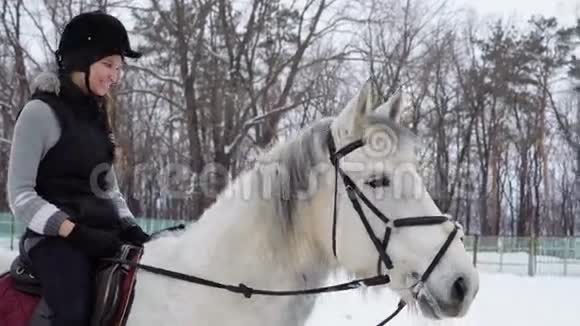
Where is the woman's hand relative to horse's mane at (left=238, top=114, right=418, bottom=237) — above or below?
below

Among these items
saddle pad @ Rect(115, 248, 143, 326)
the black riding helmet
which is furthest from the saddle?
the black riding helmet

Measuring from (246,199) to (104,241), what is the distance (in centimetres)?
62

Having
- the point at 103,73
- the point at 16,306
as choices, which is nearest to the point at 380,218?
the point at 103,73

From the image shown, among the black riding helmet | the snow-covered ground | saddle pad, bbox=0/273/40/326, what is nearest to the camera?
saddle pad, bbox=0/273/40/326

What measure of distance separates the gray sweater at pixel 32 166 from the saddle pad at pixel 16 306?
0.32 m

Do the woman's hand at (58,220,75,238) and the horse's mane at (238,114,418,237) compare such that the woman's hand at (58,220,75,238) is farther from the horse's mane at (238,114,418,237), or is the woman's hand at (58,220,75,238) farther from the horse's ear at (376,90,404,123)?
the horse's ear at (376,90,404,123)

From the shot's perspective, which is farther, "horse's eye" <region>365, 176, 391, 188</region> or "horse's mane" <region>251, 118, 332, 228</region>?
"horse's mane" <region>251, 118, 332, 228</region>

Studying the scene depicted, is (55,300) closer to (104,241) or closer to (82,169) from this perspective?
(104,241)

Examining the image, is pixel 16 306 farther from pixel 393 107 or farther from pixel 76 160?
pixel 393 107

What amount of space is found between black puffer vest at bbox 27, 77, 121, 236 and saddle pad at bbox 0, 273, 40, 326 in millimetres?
384

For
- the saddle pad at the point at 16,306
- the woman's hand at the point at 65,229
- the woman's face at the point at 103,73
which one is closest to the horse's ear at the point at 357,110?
the woman's face at the point at 103,73

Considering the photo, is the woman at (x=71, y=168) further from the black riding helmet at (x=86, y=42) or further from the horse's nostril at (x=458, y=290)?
the horse's nostril at (x=458, y=290)

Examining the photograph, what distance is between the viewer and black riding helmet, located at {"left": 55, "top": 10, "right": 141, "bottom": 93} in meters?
2.79

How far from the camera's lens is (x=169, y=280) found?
8.89ft
